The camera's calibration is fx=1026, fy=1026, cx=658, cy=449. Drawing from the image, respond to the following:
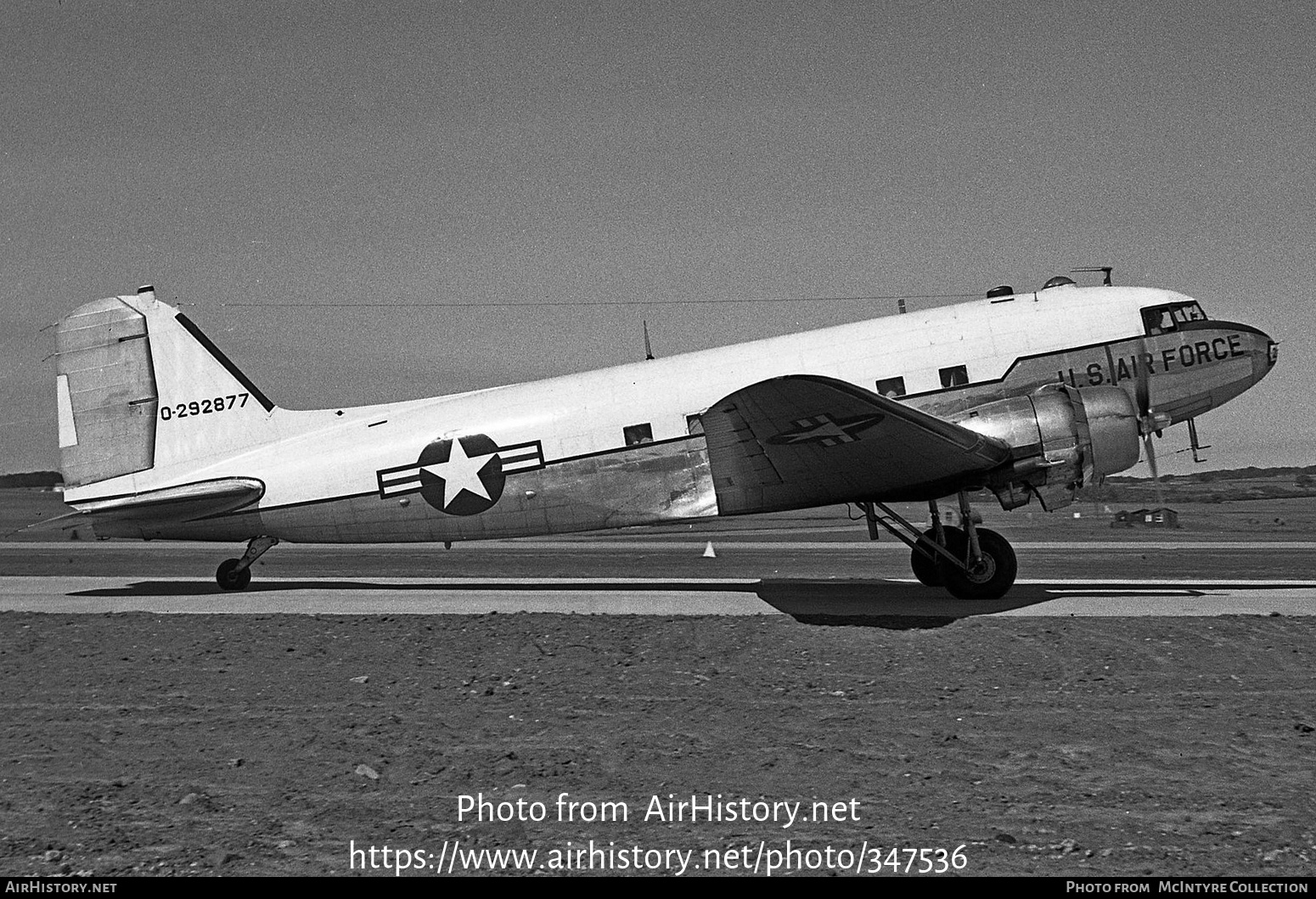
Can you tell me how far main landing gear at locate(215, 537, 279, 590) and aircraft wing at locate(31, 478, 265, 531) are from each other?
0.83 metres

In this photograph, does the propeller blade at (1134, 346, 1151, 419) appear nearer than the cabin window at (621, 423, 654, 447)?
Yes

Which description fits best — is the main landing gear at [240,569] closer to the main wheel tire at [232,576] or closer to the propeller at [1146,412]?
the main wheel tire at [232,576]

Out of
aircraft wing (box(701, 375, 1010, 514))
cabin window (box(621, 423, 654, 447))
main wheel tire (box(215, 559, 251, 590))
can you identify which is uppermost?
cabin window (box(621, 423, 654, 447))

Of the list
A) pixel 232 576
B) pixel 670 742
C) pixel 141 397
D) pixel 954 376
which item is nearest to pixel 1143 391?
pixel 954 376

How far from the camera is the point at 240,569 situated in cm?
1630

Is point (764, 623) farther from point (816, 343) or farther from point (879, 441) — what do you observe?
point (816, 343)

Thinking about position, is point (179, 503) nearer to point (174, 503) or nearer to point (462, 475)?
point (174, 503)

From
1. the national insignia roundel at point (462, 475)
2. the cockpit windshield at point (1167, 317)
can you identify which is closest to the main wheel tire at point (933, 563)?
the cockpit windshield at point (1167, 317)

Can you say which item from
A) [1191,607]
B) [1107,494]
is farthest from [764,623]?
[1107,494]

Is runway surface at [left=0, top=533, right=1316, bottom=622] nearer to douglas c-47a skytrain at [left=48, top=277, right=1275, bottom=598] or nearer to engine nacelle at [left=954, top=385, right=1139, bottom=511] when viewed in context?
douglas c-47a skytrain at [left=48, top=277, right=1275, bottom=598]

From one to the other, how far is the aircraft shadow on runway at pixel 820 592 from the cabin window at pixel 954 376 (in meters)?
2.97

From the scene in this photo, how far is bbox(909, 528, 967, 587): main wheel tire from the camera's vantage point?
14281 mm

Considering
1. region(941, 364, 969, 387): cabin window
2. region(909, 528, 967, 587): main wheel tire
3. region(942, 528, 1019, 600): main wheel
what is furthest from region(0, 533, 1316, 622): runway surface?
region(941, 364, 969, 387): cabin window

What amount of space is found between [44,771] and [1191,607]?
1251 cm
